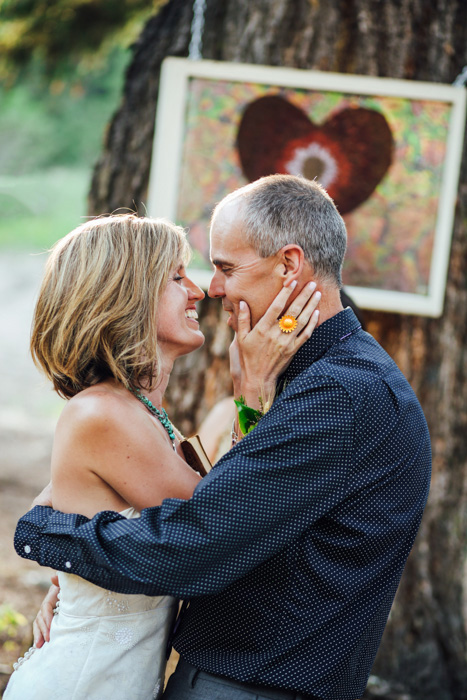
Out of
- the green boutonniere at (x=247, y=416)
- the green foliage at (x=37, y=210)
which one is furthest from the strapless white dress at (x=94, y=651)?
the green foliage at (x=37, y=210)

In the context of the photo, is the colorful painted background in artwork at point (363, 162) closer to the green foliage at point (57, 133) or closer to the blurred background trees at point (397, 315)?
the blurred background trees at point (397, 315)

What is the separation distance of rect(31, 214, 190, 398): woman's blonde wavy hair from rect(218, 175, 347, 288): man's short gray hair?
0.27 m

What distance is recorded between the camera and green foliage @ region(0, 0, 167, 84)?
4.41 metres

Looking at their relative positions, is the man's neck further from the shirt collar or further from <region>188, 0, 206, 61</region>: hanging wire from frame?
<region>188, 0, 206, 61</region>: hanging wire from frame

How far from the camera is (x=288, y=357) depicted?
182 cm

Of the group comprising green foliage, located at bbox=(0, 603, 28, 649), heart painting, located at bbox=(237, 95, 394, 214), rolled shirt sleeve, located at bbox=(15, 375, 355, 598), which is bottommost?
green foliage, located at bbox=(0, 603, 28, 649)

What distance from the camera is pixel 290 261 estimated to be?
183cm

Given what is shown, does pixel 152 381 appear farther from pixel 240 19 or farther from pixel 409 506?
pixel 240 19

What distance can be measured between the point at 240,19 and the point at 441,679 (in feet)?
10.7

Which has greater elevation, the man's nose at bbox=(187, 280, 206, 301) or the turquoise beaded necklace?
the man's nose at bbox=(187, 280, 206, 301)

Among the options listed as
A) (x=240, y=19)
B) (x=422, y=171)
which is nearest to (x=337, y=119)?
(x=422, y=171)

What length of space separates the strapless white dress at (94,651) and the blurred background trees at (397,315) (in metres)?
1.46

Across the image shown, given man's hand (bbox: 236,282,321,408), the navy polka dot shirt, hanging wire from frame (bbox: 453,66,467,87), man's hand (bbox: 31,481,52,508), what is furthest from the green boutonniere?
hanging wire from frame (bbox: 453,66,467,87)

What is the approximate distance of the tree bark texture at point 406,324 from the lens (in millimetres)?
3186
